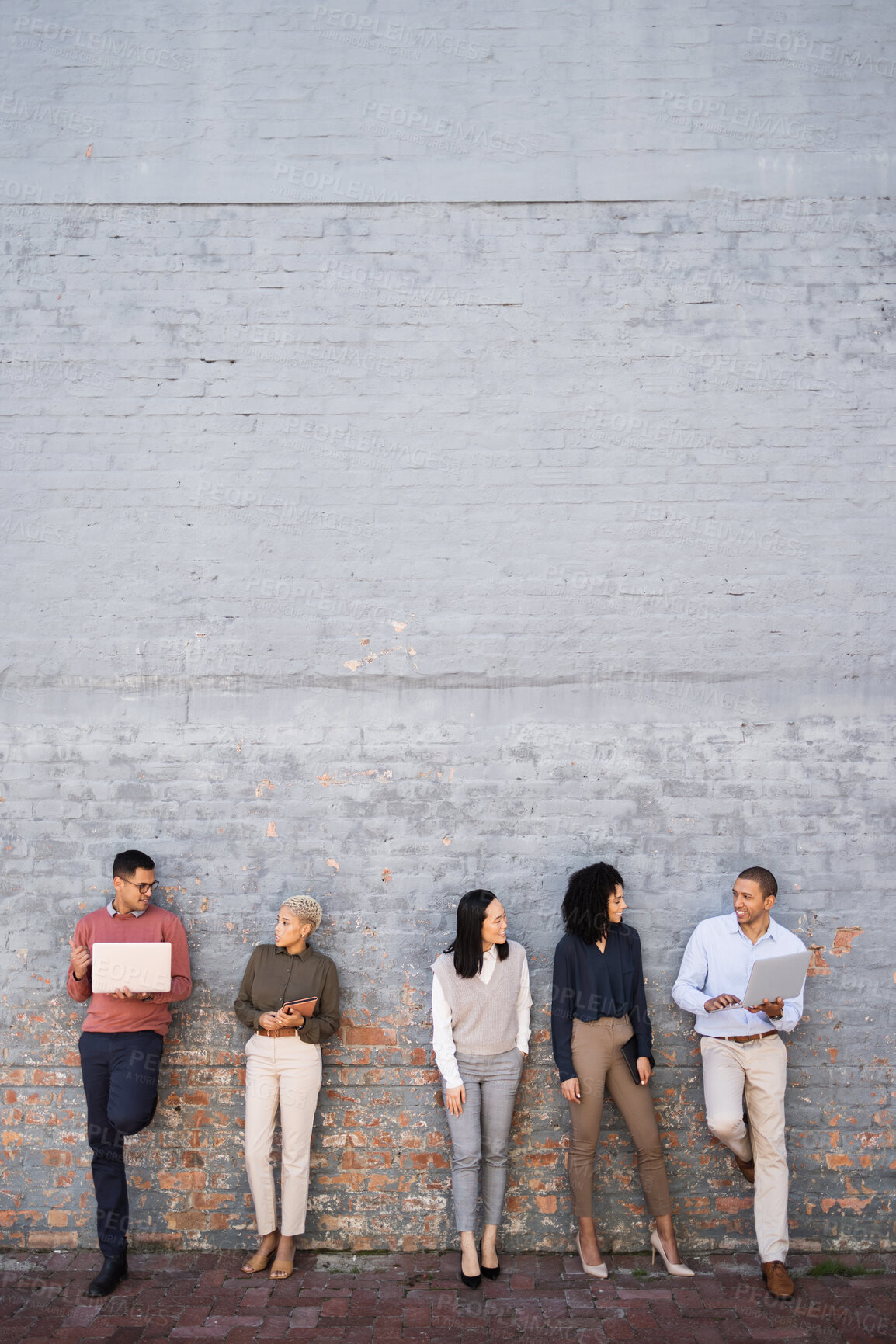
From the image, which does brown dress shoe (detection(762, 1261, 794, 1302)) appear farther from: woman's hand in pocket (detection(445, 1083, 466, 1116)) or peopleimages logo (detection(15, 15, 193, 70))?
peopleimages logo (detection(15, 15, 193, 70))

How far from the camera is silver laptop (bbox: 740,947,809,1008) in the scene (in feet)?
13.8

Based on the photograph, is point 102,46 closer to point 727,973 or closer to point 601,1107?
point 727,973

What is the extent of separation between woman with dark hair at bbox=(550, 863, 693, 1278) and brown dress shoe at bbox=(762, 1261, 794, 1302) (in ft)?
1.29

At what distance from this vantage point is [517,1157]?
485 centimetres

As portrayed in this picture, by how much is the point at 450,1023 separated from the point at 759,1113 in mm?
1565

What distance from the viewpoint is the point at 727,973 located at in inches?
183

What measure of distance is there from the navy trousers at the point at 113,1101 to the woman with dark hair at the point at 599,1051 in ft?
6.52

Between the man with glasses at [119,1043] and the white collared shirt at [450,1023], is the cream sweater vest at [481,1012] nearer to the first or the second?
the white collared shirt at [450,1023]

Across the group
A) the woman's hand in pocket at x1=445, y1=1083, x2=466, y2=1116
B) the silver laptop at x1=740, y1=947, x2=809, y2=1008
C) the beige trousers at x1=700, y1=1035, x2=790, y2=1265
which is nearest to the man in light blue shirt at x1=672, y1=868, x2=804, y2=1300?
the beige trousers at x1=700, y1=1035, x2=790, y2=1265

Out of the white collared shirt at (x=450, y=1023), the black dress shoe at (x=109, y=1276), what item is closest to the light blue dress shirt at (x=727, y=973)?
the white collared shirt at (x=450, y=1023)

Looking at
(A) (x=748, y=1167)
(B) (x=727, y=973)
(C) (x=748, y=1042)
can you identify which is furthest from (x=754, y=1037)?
(A) (x=748, y=1167)

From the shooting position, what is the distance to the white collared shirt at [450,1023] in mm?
4517

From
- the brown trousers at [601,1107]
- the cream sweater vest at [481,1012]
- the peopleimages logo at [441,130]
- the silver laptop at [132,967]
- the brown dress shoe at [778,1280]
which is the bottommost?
the brown dress shoe at [778,1280]

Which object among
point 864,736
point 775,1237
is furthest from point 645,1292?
point 864,736
